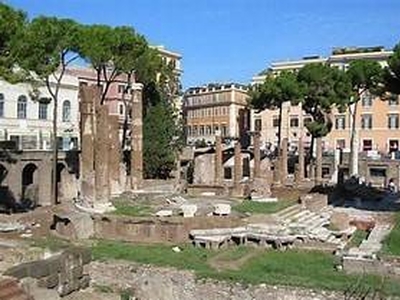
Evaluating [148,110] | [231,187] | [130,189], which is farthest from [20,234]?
[148,110]

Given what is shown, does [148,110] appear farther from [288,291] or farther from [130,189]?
[288,291]

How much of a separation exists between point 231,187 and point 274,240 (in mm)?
17595

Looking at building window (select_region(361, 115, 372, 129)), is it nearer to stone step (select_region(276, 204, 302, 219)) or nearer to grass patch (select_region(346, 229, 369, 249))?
stone step (select_region(276, 204, 302, 219))

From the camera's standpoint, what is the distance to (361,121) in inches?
2822

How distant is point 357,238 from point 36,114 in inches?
1373

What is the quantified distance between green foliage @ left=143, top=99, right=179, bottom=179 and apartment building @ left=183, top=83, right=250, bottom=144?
39.0m

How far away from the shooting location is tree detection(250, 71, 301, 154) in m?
49.2

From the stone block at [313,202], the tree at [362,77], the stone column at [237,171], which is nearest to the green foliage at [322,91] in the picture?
the tree at [362,77]

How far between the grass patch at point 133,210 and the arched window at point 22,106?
2346 centimetres

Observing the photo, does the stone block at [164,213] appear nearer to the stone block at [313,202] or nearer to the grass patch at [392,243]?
the stone block at [313,202]

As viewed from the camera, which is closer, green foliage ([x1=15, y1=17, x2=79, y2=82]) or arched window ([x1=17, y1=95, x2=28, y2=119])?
green foliage ([x1=15, y1=17, x2=79, y2=82])

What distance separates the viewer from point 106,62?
42.8 m

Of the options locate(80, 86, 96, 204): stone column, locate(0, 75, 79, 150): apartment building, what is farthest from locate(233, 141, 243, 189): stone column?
locate(0, 75, 79, 150): apartment building

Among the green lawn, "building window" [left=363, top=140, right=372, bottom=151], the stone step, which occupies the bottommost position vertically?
the green lawn
